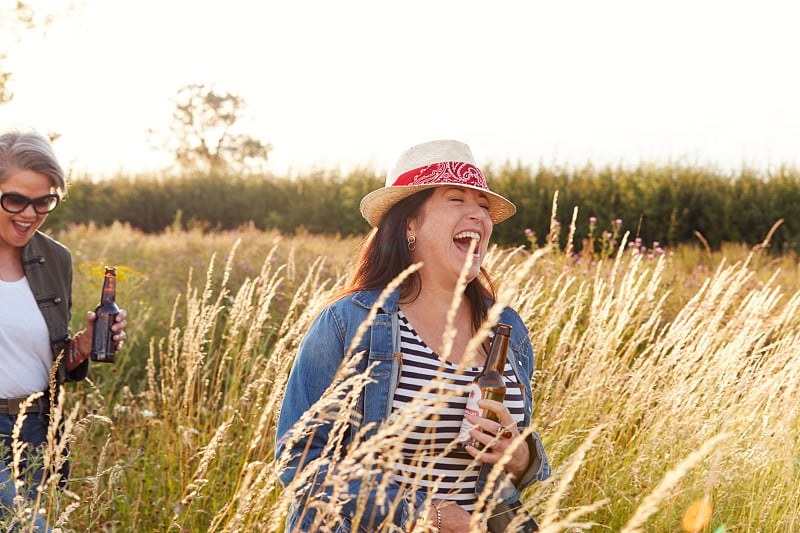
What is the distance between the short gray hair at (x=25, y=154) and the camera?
9.45ft

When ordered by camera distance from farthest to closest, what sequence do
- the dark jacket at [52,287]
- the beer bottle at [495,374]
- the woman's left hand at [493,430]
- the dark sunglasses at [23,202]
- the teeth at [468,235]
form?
the dark jacket at [52,287], the dark sunglasses at [23,202], the teeth at [468,235], the beer bottle at [495,374], the woman's left hand at [493,430]

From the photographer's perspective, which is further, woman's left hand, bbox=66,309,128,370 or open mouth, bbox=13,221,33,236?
woman's left hand, bbox=66,309,128,370

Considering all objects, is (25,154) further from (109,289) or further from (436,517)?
(436,517)

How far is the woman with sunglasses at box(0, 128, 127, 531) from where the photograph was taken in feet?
9.50

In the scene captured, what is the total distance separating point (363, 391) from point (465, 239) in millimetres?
630

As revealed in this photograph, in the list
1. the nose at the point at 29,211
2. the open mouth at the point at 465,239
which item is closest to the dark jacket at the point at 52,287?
the nose at the point at 29,211

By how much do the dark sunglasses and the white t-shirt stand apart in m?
0.32

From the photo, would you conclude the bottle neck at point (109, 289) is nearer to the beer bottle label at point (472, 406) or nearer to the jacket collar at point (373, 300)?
the jacket collar at point (373, 300)

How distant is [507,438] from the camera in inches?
92.8

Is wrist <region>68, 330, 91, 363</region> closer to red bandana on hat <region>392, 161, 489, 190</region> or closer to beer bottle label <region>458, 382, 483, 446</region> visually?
red bandana on hat <region>392, 161, 489, 190</region>

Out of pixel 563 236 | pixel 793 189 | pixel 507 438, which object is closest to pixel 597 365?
pixel 507 438

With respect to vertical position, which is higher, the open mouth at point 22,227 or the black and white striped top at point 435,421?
the open mouth at point 22,227

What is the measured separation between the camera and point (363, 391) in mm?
2529

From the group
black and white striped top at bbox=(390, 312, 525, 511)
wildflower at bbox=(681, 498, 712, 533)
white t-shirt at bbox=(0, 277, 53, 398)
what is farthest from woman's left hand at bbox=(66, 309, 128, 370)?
wildflower at bbox=(681, 498, 712, 533)
